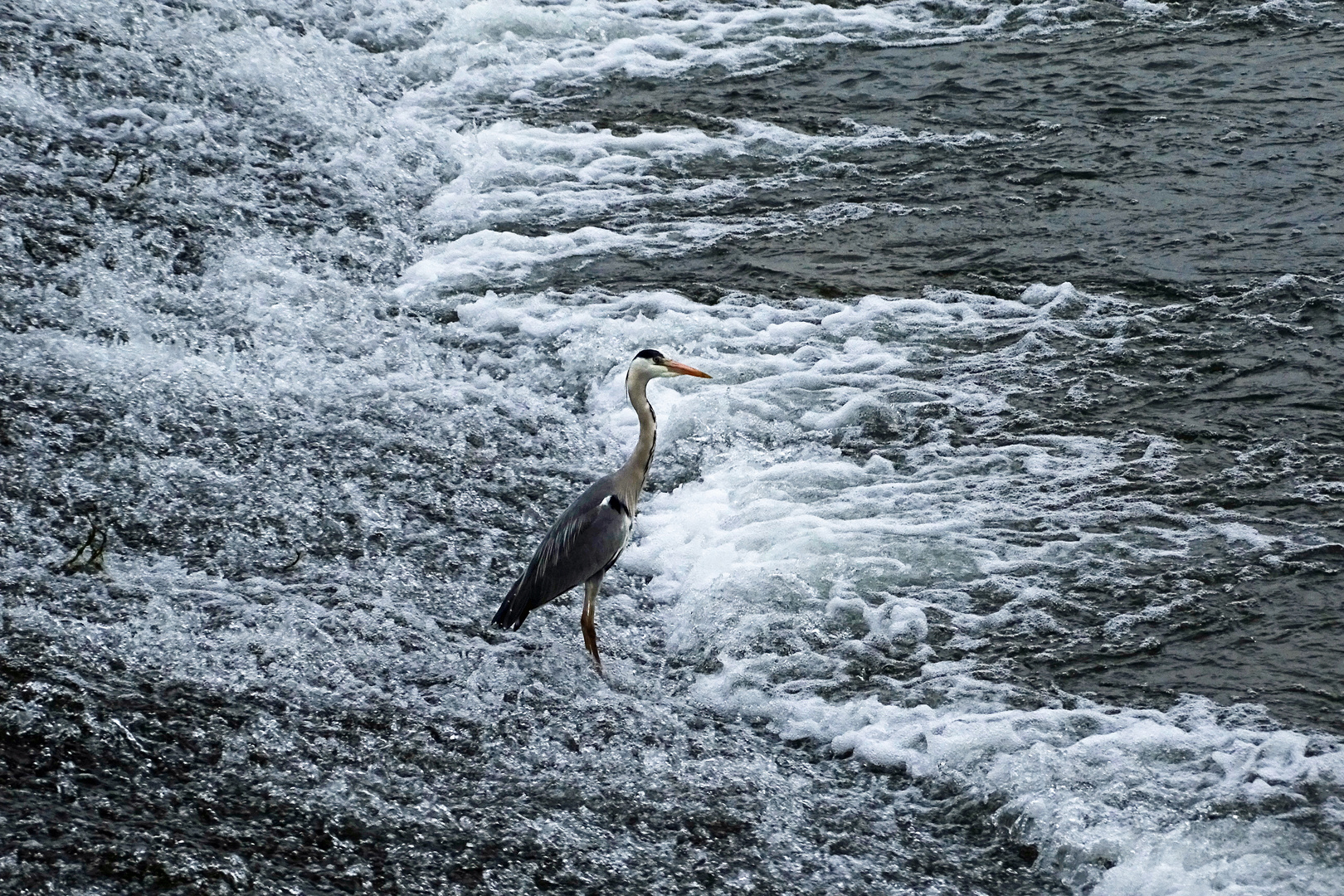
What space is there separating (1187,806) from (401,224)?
6705 millimetres

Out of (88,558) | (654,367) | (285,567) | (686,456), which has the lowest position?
(686,456)

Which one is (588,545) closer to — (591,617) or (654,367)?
(591,617)

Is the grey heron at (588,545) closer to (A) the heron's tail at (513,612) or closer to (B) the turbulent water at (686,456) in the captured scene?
(A) the heron's tail at (513,612)

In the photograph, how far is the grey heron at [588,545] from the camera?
6.07 metres

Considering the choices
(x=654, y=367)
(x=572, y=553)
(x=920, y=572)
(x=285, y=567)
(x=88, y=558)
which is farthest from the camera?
(x=654, y=367)

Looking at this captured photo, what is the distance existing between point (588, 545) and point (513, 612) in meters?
0.44

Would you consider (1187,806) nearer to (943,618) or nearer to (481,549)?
(943,618)

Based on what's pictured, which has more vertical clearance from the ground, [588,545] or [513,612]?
[588,545]

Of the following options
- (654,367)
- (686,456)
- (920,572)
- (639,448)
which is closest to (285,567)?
(639,448)

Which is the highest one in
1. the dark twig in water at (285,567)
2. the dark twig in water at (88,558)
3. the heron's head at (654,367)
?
the heron's head at (654,367)

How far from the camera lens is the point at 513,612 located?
604 cm

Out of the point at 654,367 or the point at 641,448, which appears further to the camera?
the point at 654,367

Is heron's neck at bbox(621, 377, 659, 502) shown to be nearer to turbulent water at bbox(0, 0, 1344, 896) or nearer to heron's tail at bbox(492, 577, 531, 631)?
turbulent water at bbox(0, 0, 1344, 896)

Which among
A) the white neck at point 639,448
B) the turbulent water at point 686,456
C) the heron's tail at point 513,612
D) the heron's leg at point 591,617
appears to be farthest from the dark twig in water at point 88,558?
the white neck at point 639,448
